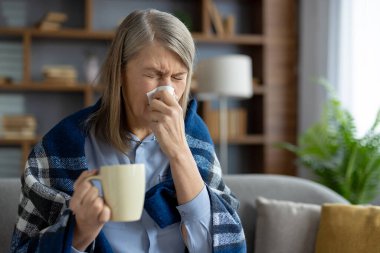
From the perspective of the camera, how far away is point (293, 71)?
5.00 m

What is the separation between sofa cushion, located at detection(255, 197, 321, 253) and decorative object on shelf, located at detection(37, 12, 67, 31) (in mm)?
3054

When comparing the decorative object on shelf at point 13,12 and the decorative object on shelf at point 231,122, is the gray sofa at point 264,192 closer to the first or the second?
the decorative object on shelf at point 231,122

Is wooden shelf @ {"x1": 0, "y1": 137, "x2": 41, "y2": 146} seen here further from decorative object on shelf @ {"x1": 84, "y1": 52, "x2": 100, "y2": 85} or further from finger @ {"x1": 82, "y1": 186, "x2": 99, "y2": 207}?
finger @ {"x1": 82, "y1": 186, "x2": 99, "y2": 207}

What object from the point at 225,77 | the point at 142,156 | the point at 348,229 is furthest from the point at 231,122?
the point at 142,156

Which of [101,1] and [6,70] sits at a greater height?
[101,1]

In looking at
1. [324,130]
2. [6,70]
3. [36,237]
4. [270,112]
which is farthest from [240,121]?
[36,237]

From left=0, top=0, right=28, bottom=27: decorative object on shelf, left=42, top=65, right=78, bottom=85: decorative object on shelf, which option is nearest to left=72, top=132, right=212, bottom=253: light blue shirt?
left=42, top=65, right=78, bottom=85: decorative object on shelf

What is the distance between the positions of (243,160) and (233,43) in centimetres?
102

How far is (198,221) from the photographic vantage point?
144cm

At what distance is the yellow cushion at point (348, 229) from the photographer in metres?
1.88

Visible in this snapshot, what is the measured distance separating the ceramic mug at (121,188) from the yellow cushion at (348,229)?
3.27 ft

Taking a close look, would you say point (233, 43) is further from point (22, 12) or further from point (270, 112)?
point (22, 12)

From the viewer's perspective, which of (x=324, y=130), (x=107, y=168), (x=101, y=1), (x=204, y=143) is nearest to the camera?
(x=107, y=168)

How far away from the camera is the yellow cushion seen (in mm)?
1883
